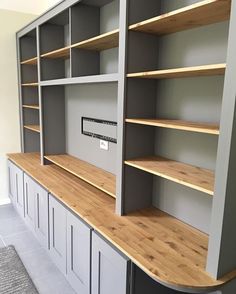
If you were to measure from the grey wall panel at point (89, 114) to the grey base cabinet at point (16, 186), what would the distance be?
711 millimetres

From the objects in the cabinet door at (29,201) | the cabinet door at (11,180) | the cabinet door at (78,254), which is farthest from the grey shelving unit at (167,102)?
the cabinet door at (11,180)

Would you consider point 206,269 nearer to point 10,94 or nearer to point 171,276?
point 171,276

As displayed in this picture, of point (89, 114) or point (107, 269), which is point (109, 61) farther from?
point (107, 269)

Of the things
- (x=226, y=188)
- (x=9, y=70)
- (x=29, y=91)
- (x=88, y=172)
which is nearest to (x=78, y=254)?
(x=88, y=172)

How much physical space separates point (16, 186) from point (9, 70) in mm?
1665

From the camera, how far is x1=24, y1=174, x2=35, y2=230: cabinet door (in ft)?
9.70

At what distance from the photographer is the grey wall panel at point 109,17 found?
2.31 metres

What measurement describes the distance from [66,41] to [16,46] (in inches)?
42.6

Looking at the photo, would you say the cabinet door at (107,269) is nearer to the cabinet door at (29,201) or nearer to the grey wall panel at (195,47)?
the grey wall panel at (195,47)

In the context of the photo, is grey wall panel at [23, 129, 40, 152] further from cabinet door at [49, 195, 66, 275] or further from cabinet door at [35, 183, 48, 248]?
cabinet door at [49, 195, 66, 275]

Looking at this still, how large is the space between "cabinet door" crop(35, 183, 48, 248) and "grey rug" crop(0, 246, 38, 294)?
11.7 inches

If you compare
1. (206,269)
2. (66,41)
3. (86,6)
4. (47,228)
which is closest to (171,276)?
(206,269)

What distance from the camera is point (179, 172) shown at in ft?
5.34

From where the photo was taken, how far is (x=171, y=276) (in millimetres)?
1310
